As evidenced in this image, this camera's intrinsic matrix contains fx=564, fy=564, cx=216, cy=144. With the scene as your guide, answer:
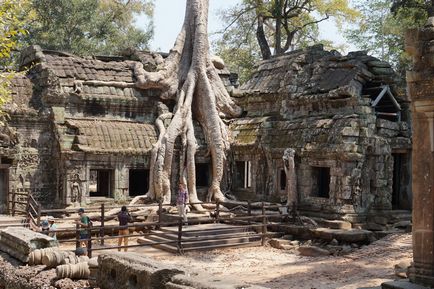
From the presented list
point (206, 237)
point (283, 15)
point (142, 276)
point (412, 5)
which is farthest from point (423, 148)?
point (283, 15)

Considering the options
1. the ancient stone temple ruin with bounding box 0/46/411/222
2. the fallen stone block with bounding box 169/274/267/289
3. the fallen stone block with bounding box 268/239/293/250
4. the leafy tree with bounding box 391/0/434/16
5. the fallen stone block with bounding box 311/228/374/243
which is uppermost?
the leafy tree with bounding box 391/0/434/16

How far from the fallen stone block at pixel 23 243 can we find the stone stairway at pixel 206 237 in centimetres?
498

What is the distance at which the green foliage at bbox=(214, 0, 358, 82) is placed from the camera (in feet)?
97.5

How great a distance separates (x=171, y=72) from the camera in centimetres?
2089

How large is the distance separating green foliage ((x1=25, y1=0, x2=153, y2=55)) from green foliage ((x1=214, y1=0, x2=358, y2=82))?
5.16 m

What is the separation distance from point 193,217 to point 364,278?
7122mm

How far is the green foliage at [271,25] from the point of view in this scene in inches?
1169

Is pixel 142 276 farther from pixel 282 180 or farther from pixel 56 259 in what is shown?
pixel 282 180

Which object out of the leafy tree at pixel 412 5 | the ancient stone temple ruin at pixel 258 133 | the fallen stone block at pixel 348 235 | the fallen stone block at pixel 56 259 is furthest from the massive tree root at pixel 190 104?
the fallen stone block at pixel 56 259

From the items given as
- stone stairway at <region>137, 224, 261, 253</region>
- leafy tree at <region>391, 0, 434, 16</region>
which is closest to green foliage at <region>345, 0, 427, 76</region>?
leafy tree at <region>391, 0, 434, 16</region>

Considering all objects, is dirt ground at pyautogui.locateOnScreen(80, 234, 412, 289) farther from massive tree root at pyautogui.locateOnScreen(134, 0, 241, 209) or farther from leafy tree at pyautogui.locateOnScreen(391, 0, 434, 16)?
leafy tree at pyautogui.locateOnScreen(391, 0, 434, 16)

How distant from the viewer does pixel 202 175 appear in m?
21.1

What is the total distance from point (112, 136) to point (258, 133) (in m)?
4.86

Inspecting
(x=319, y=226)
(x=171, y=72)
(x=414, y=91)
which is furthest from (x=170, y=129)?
(x=414, y=91)
